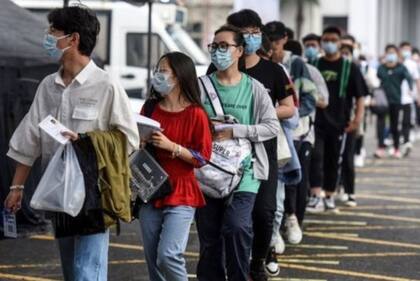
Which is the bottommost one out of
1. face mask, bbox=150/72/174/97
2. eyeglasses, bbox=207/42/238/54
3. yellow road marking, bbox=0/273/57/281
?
yellow road marking, bbox=0/273/57/281

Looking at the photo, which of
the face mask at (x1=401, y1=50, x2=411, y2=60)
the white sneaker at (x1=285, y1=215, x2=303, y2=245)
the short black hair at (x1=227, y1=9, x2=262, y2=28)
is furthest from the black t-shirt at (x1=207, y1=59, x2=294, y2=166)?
the face mask at (x1=401, y1=50, x2=411, y2=60)

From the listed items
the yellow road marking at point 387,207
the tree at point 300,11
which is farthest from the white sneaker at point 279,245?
the tree at point 300,11

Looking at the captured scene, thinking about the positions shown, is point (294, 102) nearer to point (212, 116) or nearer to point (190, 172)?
point (212, 116)

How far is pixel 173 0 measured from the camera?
1204 centimetres

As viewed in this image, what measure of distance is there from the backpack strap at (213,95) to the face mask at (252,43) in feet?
1.79

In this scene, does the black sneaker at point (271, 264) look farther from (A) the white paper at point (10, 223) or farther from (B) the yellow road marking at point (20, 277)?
(A) the white paper at point (10, 223)

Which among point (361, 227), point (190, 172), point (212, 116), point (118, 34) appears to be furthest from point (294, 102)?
point (118, 34)

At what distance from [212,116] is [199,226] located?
649mm

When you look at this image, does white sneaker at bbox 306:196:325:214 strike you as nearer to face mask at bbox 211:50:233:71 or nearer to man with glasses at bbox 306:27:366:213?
man with glasses at bbox 306:27:366:213

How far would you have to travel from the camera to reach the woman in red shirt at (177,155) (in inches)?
231

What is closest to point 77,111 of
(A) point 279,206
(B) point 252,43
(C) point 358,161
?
(B) point 252,43

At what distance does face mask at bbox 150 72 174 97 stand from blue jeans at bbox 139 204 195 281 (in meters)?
0.60

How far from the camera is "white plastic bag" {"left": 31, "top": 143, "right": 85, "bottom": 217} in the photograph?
514cm

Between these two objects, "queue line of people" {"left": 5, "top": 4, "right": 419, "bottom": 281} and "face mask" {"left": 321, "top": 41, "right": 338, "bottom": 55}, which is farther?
"face mask" {"left": 321, "top": 41, "right": 338, "bottom": 55}
